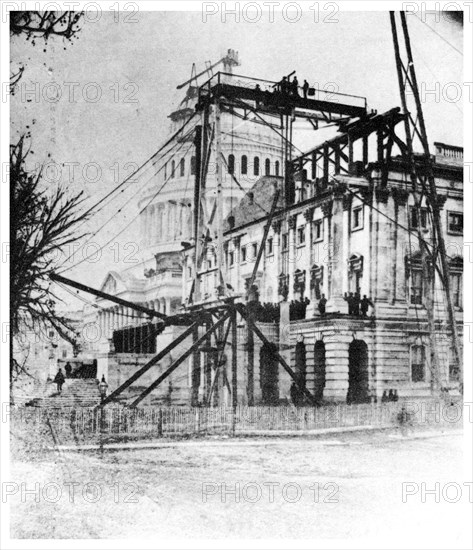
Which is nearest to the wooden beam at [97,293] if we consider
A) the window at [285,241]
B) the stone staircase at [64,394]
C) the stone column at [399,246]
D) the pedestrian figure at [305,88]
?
the stone staircase at [64,394]

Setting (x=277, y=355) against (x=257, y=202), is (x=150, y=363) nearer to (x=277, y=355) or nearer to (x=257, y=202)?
(x=277, y=355)

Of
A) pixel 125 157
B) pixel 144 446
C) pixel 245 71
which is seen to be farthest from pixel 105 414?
pixel 245 71

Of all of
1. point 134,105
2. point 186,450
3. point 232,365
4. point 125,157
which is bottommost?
point 186,450

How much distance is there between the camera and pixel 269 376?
31.0 ft

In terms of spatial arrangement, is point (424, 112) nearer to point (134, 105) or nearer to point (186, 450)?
point (134, 105)

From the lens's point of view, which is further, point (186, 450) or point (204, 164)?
point (204, 164)

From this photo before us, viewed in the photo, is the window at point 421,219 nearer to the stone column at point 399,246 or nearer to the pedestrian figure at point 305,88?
the stone column at point 399,246

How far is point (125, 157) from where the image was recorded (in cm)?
935

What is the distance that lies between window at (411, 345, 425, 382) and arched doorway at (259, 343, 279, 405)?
1.66 m

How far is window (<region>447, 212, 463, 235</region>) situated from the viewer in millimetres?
9227

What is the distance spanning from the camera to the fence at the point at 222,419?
9117mm

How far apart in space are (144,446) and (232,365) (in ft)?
4.81

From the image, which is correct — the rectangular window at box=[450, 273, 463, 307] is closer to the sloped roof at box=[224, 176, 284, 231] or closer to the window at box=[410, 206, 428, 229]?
the window at box=[410, 206, 428, 229]

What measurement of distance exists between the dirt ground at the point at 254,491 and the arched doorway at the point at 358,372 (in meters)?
0.51
